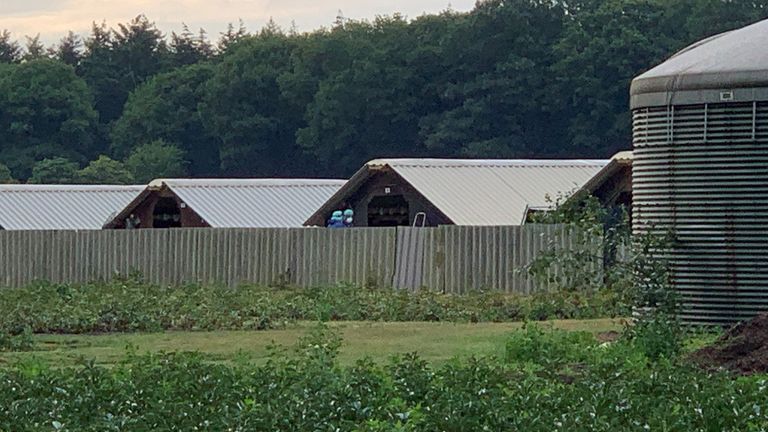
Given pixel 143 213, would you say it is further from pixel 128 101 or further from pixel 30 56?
pixel 30 56

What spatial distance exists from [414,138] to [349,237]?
52.1 m

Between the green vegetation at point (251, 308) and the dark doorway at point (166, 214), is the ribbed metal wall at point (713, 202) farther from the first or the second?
the dark doorway at point (166, 214)

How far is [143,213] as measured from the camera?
4631cm

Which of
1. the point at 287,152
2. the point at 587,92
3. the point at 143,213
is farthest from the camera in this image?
the point at 287,152

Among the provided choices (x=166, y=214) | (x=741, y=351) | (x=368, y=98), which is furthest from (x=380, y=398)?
(x=368, y=98)

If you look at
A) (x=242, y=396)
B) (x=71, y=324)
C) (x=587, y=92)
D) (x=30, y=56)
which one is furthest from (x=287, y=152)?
(x=242, y=396)

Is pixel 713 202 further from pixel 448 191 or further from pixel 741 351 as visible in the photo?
pixel 448 191

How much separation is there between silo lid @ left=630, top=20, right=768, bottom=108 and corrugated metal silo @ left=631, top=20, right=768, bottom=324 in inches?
0.4

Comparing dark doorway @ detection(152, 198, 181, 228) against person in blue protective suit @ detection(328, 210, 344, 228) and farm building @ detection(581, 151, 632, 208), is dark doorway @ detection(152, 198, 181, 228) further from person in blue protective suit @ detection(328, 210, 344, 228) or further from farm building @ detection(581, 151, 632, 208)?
farm building @ detection(581, 151, 632, 208)

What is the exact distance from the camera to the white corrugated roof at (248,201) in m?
44.4

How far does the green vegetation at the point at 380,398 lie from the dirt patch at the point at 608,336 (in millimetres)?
3837

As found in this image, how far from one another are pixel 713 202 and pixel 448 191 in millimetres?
21480

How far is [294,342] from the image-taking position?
68.7 feet

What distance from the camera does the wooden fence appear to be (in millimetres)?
31141
